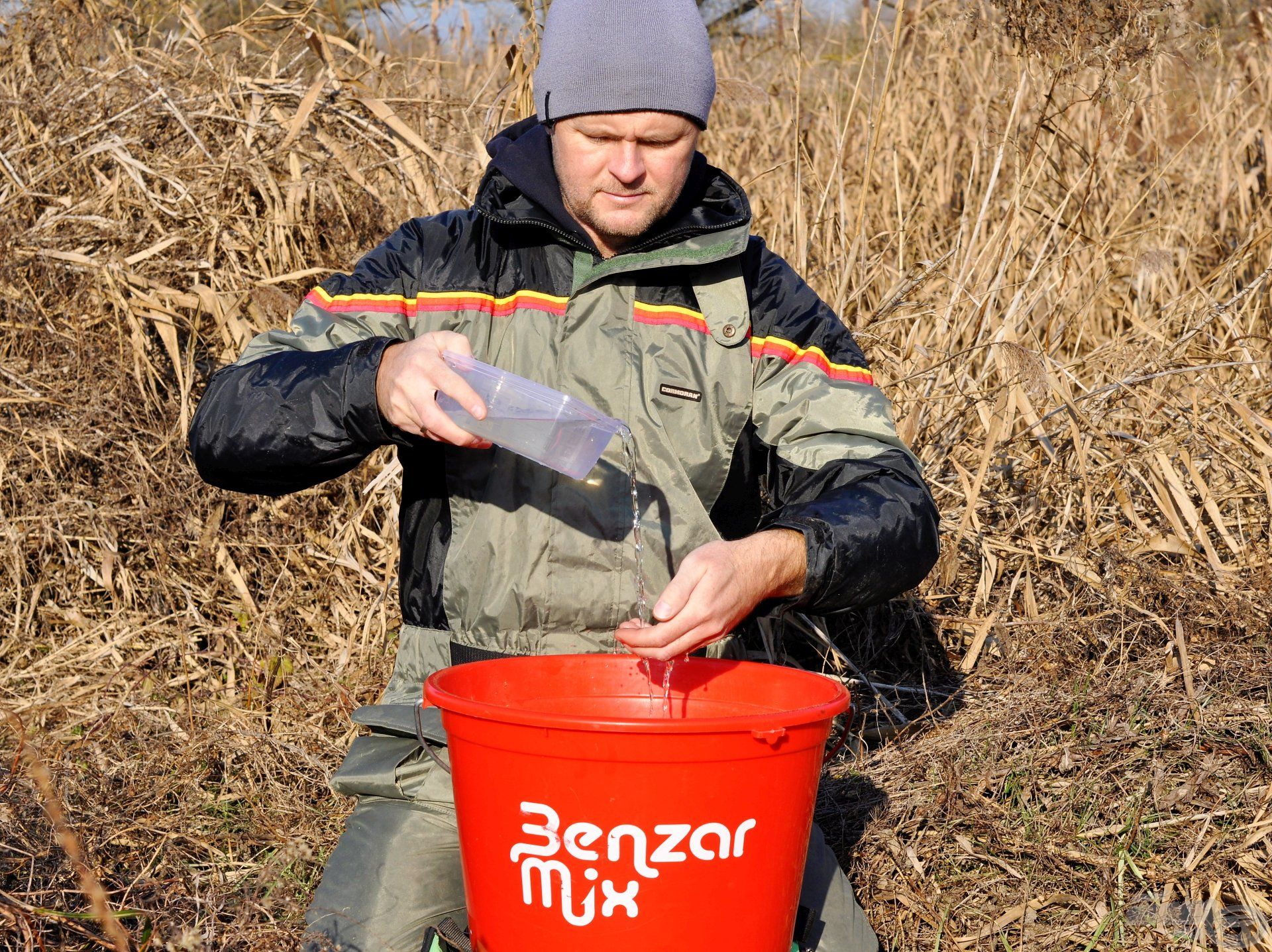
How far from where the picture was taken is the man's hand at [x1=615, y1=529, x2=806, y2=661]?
1458 millimetres

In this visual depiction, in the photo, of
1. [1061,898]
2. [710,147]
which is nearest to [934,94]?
[710,147]

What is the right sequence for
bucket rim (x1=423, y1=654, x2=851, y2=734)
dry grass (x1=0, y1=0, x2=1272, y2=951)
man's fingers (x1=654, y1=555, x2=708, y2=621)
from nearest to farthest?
bucket rim (x1=423, y1=654, x2=851, y2=734)
man's fingers (x1=654, y1=555, x2=708, y2=621)
dry grass (x1=0, y1=0, x2=1272, y2=951)

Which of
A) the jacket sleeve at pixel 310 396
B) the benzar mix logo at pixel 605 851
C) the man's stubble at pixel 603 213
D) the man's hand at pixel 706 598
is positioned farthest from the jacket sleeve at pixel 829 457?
the jacket sleeve at pixel 310 396

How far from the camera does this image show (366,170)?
12.3ft

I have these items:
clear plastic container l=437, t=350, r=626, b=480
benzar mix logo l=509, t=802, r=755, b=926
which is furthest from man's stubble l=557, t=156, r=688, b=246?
benzar mix logo l=509, t=802, r=755, b=926

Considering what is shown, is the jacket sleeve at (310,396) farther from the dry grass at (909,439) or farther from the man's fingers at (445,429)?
the dry grass at (909,439)

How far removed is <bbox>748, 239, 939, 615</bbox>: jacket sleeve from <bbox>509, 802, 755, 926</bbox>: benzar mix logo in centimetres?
45

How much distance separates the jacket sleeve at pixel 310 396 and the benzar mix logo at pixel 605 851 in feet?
2.06

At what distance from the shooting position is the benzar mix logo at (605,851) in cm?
138

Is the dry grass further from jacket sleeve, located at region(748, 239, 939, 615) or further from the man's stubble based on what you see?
the man's stubble

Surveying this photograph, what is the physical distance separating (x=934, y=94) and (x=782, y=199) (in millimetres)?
980

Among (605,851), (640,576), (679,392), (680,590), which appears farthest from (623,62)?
(605,851)

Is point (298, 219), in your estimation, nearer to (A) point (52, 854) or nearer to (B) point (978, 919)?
(A) point (52, 854)

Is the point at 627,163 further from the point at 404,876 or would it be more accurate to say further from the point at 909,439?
the point at 909,439
